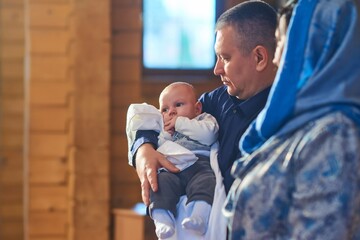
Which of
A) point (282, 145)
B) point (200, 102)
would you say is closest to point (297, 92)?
point (282, 145)

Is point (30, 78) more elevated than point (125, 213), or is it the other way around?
point (30, 78)

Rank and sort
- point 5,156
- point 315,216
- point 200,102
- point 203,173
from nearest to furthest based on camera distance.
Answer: point 315,216, point 203,173, point 200,102, point 5,156

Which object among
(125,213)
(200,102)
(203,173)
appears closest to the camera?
(203,173)

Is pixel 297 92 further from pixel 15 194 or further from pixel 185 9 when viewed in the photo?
pixel 15 194

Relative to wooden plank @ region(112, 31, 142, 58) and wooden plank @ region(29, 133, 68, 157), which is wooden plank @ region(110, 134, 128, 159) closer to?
wooden plank @ region(29, 133, 68, 157)

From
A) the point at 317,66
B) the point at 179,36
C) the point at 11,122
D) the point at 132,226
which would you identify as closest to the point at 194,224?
the point at 317,66

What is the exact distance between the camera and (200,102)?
7.95 feet

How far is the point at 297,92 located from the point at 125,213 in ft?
11.3

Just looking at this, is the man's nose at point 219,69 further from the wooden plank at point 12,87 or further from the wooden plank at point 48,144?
the wooden plank at point 12,87

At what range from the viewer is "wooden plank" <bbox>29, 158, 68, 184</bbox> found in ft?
17.3

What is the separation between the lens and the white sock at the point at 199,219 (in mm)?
2070

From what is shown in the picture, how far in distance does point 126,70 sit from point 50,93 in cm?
54

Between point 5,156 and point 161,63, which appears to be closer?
point 161,63

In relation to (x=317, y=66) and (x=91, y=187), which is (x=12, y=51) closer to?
(x=91, y=187)
